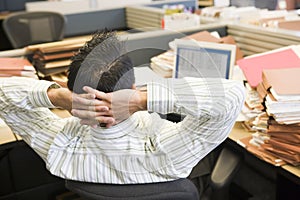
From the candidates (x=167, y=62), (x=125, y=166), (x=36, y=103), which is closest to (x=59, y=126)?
(x=36, y=103)

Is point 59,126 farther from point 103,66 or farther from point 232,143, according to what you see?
point 232,143

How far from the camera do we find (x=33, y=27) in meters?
3.25

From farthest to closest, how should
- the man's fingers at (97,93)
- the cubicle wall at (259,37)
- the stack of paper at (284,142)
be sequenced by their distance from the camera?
1. the cubicle wall at (259,37)
2. the stack of paper at (284,142)
3. the man's fingers at (97,93)

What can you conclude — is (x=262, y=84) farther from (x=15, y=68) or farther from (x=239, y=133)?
(x=15, y=68)

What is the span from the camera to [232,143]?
1.46 metres

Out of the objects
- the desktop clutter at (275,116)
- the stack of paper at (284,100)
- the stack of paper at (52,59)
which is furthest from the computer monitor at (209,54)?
the stack of paper at (52,59)

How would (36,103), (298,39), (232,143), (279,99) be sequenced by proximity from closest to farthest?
1. (36,103)
2. (279,99)
3. (232,143)
4. (298,39)

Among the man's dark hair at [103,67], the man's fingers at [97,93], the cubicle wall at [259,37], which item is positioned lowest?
the cubicle wall at [259,37]

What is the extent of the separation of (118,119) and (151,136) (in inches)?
4.2

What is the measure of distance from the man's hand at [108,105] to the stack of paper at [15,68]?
93cm

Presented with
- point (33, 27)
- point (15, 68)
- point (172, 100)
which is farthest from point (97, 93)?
point (33, 27)

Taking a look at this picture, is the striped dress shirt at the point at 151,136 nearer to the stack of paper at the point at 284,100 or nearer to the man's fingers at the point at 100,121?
the man's fingers at the point at 100,121

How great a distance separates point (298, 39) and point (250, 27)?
352 mm

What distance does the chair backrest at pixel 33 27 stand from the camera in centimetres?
316
